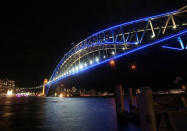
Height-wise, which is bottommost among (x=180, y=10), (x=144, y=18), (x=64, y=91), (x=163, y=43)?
(x=64, y=91)

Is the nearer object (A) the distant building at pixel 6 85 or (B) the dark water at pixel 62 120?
(B) the dark water at pixel 62 120

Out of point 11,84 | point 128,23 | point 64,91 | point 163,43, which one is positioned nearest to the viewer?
point 163,43

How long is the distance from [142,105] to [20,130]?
4543mm

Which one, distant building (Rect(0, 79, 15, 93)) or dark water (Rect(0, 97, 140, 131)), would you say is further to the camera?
distant building (Rect(0, 79, 15, 93))

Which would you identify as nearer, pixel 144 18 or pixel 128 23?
pixel 144 18

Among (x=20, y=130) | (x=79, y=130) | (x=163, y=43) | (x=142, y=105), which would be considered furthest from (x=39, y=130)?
(x=163, y=43)

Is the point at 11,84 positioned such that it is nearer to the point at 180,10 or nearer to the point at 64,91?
the point at 64,91

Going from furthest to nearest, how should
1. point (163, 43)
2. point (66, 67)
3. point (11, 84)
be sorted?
point (11, 84) → point (66, 67) → point (163, 43)

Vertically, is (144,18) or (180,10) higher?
(144,18)

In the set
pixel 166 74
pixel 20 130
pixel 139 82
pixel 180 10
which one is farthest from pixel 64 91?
pixel 20 130

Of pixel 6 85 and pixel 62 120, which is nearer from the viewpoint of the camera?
pixel 62 120

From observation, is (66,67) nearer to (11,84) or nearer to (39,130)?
(39,130)

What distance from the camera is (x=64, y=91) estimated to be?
80.4 metres

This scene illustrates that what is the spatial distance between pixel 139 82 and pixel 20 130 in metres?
39.8
